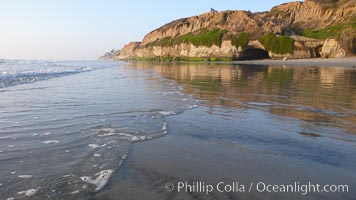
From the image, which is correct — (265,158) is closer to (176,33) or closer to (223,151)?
(223,151)

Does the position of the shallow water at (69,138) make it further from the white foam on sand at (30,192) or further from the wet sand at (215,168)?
the wet sand at (215,168)

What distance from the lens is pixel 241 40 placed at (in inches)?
2520

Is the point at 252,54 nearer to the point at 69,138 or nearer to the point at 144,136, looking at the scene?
the point at 144,136

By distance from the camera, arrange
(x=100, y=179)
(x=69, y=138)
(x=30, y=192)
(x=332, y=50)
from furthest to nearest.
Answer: (x=332, y=50)
(x=69, y=138)
(x=100, y=179)
(x=30, y=192)

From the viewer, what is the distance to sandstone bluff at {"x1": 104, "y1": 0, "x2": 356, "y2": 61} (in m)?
52.9

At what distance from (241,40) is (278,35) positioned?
764 cm

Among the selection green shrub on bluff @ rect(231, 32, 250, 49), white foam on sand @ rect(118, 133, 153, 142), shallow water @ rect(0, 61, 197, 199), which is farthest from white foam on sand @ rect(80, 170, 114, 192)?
green shrub on bluff @ rect(231, 32, 250, 49)

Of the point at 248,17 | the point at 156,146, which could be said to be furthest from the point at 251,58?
the point at 156,146

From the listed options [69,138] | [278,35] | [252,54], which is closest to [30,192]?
[69,138]

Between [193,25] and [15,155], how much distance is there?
345 ft

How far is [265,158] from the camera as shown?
418 cm

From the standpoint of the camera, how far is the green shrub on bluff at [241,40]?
208ft

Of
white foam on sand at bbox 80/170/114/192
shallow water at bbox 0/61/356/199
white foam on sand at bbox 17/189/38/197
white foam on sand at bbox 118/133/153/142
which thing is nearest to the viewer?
white foam on sand at bbox 17/189/38/197

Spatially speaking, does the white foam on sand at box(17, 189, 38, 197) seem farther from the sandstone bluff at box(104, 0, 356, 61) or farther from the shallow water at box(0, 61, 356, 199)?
the sandstone bluff at box(104, 0, 356, 61)
